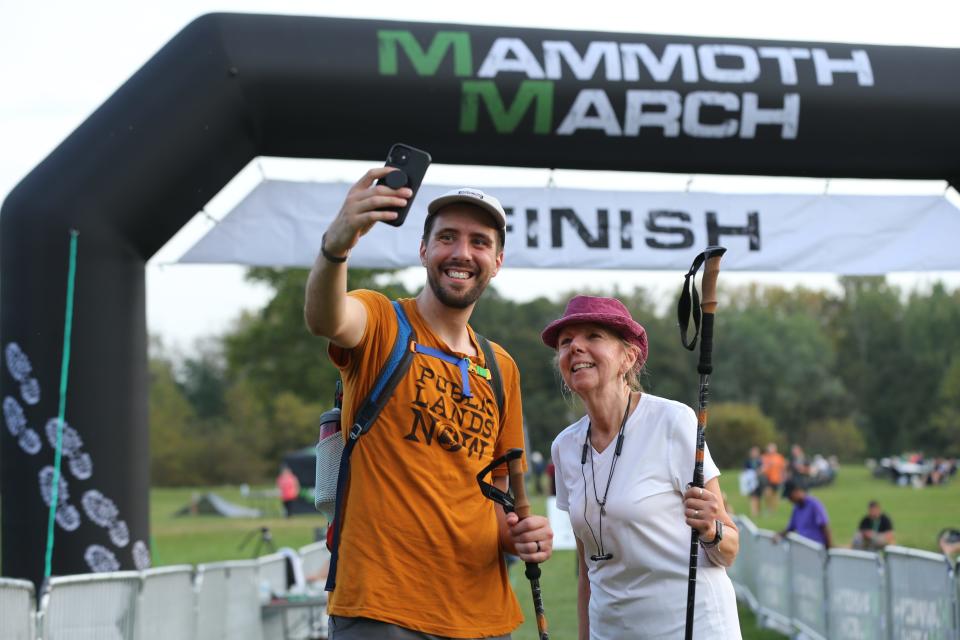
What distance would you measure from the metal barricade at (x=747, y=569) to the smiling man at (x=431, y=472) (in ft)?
37.4

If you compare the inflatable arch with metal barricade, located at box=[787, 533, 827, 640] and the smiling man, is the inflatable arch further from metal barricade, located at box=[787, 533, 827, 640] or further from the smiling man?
metal barricade, located at box=[787, 533, 827, 640]

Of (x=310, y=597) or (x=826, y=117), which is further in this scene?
(x=310, y=597)

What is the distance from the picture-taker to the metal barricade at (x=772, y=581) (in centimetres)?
1246

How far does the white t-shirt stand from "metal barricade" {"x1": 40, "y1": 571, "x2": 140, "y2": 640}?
3.52 meters

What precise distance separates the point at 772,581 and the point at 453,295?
10.7 metres

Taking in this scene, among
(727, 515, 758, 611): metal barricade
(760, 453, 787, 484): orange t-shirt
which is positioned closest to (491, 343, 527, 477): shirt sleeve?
(727, 515, 758, 611): metal barricade

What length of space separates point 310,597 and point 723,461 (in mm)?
59847

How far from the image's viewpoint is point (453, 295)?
3.63 meters

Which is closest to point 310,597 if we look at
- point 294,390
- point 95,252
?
point 95,252

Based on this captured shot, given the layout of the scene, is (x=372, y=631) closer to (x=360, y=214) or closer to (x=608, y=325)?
(x=360, y=214)

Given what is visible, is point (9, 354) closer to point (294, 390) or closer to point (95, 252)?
point (95, 252)

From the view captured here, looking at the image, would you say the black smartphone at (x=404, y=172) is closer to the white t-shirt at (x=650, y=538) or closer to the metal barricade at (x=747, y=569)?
the white t-shirt at (x=650, y=538)

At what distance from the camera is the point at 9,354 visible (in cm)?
703

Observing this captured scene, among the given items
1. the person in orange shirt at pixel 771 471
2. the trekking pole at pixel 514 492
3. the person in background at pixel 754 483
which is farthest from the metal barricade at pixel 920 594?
the person in background at pixel 754 483
